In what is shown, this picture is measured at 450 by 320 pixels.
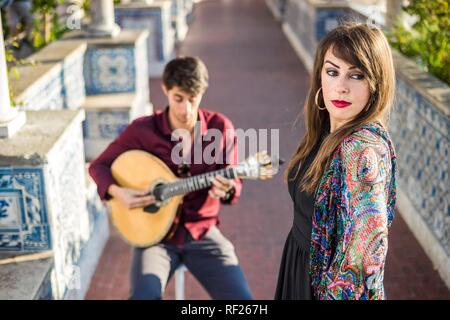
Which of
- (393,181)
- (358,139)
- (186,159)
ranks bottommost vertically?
(186,159)

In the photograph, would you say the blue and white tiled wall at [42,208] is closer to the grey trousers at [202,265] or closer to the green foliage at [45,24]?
the grey trousers at [202,265]

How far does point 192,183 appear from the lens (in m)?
3.31

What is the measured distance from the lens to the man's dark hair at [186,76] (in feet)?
10.9

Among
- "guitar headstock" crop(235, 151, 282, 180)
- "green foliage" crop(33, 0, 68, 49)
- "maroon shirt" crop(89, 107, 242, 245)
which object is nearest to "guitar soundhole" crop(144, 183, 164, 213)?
"maroon shirt" crop(89, 107, 242, 245)

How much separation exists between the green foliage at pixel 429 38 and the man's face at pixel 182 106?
2.47m

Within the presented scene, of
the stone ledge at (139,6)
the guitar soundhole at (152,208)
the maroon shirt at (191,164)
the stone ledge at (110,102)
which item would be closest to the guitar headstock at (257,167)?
the maroon shirt at (191,164)

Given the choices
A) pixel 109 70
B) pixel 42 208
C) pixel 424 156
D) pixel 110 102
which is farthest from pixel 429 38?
pixel 42 208

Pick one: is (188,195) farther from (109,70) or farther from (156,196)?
(109,70)

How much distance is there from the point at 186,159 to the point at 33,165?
29.2 inches

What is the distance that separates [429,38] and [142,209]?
3.63 m

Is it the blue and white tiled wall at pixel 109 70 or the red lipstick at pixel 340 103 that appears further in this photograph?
the blue and white tiled wall at pixel 109 70
